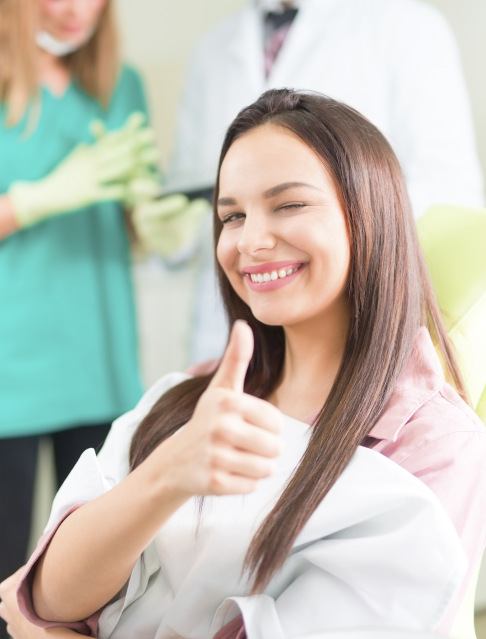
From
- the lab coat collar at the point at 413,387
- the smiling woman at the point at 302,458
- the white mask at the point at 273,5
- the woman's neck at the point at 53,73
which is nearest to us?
the smiling woman at the point at 302,458

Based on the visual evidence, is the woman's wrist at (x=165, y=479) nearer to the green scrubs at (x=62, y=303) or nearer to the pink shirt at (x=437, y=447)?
the pink shirt at (x=437, y=447)

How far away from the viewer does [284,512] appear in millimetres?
945

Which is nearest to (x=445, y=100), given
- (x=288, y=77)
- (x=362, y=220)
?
(x=288, y=77)

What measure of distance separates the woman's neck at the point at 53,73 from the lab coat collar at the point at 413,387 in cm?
107

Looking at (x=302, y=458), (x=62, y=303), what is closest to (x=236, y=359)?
(x=302, y=458)

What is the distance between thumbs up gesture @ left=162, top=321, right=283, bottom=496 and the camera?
75 centimetres

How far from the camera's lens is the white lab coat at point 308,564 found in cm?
Result: 88

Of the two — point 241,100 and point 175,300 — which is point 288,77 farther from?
point 175,300

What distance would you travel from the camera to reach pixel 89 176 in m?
1.82

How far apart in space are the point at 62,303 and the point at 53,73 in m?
0.46

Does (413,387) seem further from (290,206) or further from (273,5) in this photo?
(273,5)

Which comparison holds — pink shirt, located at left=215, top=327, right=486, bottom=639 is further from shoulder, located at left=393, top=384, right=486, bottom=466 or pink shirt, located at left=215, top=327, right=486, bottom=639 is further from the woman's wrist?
the woman's wrist

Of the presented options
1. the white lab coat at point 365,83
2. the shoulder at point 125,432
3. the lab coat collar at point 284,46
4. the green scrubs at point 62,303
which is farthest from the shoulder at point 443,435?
the lab coat collar at point 284,46

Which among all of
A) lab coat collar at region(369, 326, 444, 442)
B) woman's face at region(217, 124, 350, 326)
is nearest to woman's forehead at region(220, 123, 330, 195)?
woman's face at region(217, 124, 350, 326)
